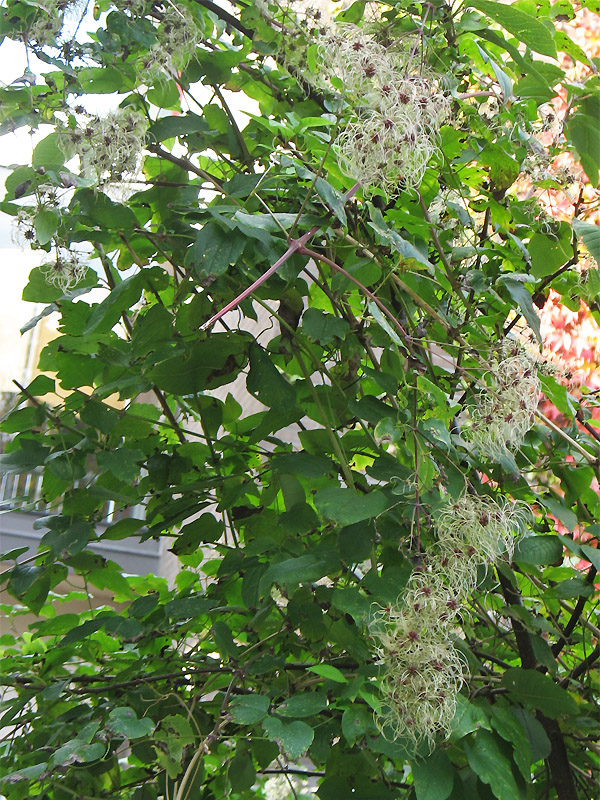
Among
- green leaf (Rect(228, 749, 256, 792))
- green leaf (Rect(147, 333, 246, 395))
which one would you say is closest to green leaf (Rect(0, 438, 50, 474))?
green leaf (Rect(147, 333, 246, 395))

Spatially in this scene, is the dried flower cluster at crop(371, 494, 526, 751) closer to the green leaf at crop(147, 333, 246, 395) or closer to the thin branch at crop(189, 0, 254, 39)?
the green leaf at crop(147, 333, 246, 395)

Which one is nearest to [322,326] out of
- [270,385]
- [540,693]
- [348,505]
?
[270,385]

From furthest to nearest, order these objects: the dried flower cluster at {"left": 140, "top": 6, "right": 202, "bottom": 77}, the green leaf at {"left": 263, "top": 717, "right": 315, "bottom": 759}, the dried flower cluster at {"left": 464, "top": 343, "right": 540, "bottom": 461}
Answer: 1. the dried flower cluster at {"left": 140, "top": 6, "right": 202, "bottom": 77}
2. the dried flower cluster at {"left": 464, "top": 343, "right": 540, "bottom": 461}
3. the green leaf at {"left": 263, "top": 717, "right": 315, "bottom": 759}

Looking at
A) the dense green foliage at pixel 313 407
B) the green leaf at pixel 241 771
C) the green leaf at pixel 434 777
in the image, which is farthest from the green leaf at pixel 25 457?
the green leaf at pixel 434 777

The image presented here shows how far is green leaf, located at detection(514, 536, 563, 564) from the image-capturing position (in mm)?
748

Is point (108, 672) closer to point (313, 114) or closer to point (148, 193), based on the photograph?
point (148, 193)

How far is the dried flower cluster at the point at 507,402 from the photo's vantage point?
27.3 inches

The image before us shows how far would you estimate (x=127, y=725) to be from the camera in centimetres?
66

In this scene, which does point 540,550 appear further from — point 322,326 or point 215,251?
point 215,251

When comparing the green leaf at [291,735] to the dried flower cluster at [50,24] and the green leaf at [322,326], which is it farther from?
the dried flower cluster at [50,24]

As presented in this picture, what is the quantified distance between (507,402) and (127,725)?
438mm

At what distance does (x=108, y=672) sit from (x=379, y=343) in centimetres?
56

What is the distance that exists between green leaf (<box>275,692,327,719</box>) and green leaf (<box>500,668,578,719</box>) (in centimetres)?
19

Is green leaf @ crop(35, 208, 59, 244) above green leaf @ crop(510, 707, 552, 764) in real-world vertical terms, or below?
above
